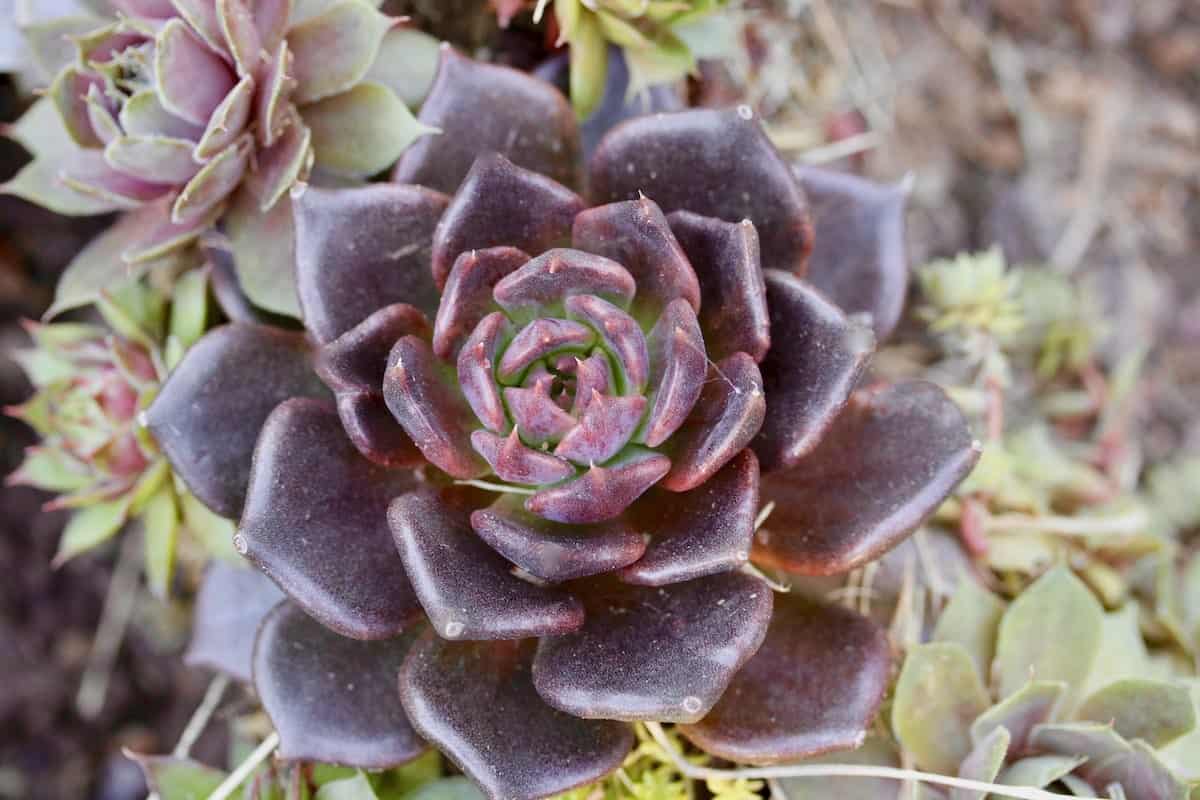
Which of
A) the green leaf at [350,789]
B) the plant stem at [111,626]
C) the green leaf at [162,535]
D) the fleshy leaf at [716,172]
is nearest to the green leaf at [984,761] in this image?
the fleshy leaf at [716,172]

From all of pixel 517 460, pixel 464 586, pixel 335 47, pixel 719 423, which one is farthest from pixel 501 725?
pixel 335 47

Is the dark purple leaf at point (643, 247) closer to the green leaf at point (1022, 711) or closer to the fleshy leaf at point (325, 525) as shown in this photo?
the fleshy leaf at point (325, 525)

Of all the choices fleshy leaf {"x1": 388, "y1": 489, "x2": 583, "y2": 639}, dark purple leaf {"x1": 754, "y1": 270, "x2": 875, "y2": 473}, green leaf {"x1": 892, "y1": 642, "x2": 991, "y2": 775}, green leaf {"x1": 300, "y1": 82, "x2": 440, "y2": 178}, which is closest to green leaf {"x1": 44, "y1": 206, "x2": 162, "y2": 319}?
green leaf {"x1": 300, "y1": 82, "x2": 440, "y2": 178}

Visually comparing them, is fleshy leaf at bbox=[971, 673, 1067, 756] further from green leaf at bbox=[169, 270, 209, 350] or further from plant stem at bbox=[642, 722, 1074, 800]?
green leaf at bbox=[169, 270, 209, 350]

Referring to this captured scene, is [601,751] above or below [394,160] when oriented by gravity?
below

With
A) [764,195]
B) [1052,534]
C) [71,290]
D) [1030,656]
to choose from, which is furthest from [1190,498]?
[71,290]

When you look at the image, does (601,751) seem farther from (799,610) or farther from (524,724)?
(799,610)
